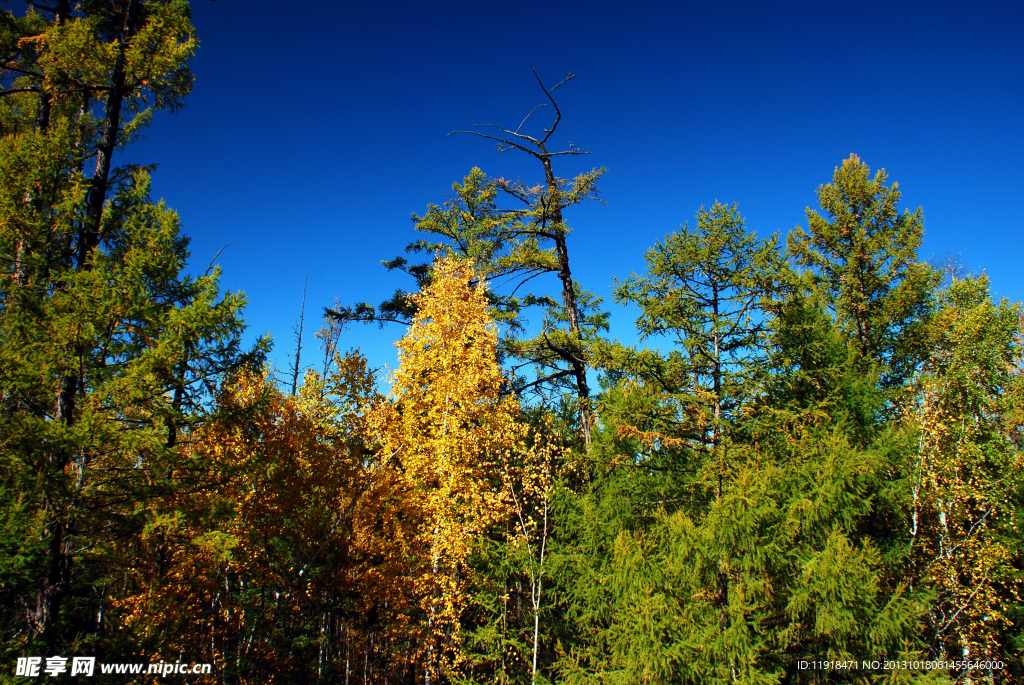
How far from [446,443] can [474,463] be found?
1.24 m

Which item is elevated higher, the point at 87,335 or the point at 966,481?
the point at 87,335

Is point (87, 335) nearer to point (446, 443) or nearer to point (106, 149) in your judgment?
point (106, 149)

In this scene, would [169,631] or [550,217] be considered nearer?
[169,631]

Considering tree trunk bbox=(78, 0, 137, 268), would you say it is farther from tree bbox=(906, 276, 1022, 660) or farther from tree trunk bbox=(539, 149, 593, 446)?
tree bbox=(906, 276, 1022, 660)

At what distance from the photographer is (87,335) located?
20.5 feet

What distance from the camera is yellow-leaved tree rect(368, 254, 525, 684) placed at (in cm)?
984

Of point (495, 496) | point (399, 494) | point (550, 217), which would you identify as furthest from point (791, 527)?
point (550, 217)

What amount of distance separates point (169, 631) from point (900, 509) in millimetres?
15443

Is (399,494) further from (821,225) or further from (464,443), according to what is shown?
(821,225)

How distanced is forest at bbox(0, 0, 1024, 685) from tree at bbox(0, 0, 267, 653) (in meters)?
0.05

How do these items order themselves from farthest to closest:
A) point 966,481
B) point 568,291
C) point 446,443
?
point 568,291
point 966,481
point 446,443

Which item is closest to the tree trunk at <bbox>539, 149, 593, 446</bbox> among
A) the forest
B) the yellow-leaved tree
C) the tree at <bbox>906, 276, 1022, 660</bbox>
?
the forest

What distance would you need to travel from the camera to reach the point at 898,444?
36.4ft

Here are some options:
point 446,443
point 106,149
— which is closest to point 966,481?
point 446,443
